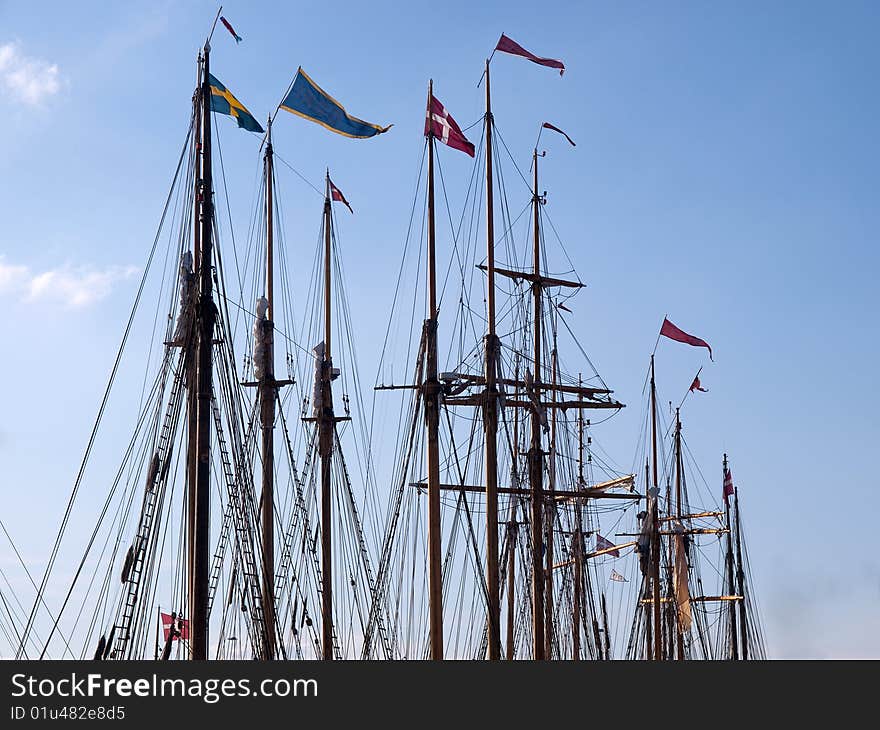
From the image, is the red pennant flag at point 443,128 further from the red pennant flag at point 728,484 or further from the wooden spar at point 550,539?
the red pennant flag at point 728,484

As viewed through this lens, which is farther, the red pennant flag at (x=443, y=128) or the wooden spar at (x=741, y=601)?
the wooden spar at (x=741, y=601)

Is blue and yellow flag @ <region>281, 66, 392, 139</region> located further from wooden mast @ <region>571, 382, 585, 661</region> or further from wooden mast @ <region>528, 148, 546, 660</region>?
wooden mast @ <region>571, 382, 585, 661</region>

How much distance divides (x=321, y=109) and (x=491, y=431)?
14317 millimetres

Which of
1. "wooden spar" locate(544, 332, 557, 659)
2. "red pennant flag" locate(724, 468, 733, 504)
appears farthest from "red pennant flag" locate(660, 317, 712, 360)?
"red pennant flag" locate(724, 468, 733, 504)

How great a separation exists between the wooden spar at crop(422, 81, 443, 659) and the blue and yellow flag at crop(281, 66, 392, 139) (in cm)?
581

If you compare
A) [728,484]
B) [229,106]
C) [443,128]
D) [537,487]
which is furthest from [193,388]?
[728,484]

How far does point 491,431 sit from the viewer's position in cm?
5603

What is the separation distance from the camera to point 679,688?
34594mm

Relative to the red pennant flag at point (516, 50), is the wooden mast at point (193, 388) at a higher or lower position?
lower

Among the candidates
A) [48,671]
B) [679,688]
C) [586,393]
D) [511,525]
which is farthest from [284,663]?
[511,525]

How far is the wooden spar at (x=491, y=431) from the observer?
53000 mm

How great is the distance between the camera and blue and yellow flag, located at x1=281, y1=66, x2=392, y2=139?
5041 cm

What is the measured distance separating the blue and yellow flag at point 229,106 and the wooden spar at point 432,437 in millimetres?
10743

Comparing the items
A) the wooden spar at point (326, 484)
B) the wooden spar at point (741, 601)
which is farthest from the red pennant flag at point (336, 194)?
the wooden spar at point (741, 601)
